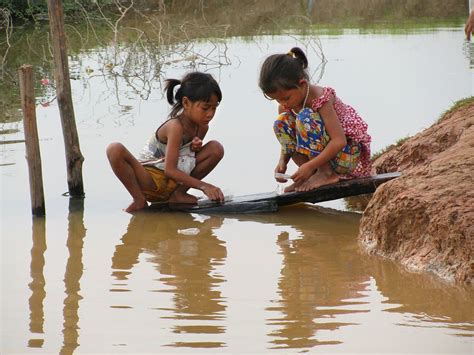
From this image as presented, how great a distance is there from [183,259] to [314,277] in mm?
813

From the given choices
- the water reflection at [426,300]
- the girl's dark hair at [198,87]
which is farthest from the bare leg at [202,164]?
the water reflection at [426,300]

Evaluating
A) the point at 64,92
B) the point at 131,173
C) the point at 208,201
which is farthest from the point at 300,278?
the point at 64,92

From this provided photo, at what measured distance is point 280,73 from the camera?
611 centimetres

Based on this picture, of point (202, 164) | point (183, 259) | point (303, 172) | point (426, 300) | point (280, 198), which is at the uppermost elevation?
point (202, 164)

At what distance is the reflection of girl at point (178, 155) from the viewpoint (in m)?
6.43

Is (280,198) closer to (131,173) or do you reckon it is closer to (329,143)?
(329,143)

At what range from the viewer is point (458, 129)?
6.66m

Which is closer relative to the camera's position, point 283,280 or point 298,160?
point 283,280

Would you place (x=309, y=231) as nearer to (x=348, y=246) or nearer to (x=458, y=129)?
(x=348, y=246)

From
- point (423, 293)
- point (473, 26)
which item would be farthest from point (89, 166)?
point (423, 293)

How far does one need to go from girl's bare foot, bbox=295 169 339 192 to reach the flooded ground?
0.23 m

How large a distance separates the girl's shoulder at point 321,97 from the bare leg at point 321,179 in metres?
0.42

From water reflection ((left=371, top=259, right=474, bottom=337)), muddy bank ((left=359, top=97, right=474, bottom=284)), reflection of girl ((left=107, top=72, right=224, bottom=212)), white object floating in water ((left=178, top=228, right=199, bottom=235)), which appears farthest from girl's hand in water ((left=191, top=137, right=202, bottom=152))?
water reflection ((left=371, top=259, right=474, bottom=337))

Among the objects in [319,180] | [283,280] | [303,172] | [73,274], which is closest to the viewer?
[283,280]
